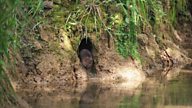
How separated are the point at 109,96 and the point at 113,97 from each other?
70 mm

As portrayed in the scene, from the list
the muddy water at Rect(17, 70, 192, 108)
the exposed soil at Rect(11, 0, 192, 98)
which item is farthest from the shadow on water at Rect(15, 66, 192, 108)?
the exposed soil at Rect(11, 0, 192, 98)

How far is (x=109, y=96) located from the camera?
20.2ft

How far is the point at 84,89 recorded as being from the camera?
6.43 m

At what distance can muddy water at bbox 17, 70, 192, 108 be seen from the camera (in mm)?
5736

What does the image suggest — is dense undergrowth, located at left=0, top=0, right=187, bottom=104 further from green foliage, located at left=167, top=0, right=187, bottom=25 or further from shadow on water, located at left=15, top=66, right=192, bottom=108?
green foliage, located at left=167, top=0, right=187, bottom=25

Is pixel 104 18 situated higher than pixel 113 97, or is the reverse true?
pixel 104 18

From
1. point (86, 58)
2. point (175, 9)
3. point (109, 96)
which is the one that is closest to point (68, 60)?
point (86, 58)

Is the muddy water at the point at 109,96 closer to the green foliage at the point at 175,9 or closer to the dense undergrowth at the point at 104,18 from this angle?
the dense undergrowth at the point at 104,18

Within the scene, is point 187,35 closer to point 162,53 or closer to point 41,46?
point 162,53

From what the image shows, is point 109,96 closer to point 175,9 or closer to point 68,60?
point 68,60

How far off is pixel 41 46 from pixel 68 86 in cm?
60

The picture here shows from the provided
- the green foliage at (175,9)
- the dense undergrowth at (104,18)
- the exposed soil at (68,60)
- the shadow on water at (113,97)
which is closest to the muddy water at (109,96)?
the shadow on water at (113,97)

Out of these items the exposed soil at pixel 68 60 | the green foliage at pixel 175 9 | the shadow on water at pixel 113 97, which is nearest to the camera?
the shadow on water at pixel 113 97

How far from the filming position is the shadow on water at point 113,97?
573 centimetres
